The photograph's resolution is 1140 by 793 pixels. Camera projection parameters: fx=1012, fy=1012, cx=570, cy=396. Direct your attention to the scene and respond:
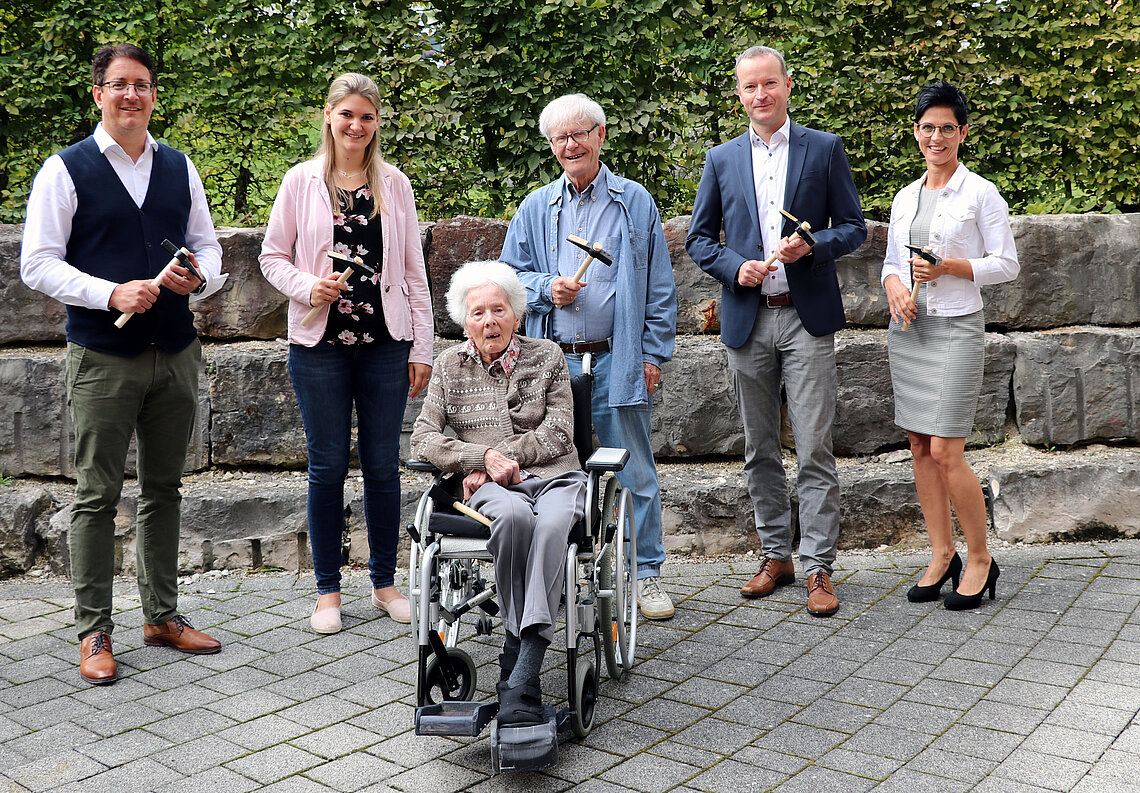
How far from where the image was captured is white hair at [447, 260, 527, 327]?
11.2 feet

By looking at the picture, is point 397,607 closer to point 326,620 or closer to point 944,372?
point 326,620

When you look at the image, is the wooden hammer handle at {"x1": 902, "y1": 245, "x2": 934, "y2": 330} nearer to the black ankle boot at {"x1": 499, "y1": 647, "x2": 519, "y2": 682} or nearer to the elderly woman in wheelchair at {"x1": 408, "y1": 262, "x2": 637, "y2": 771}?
the elderly woman in wheelchair at {"x1": 408, "y1": 262, "x2": 637, "y2": 771}

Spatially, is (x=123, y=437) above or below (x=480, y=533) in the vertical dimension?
above

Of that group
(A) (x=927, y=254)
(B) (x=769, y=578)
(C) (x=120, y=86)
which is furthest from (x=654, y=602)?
(C) (x=120, y=86)

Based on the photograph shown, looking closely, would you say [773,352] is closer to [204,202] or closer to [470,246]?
[470,246]

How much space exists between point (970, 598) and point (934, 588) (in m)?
0.15

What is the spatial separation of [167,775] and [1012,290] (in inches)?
171

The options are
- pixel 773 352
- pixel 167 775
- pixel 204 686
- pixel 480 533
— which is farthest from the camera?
pixel 773 352

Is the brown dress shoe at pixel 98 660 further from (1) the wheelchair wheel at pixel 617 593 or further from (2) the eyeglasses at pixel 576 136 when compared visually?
(2) the eyeglasses at pixel 576 136

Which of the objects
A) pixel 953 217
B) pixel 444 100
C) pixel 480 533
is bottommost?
pixel 480 533

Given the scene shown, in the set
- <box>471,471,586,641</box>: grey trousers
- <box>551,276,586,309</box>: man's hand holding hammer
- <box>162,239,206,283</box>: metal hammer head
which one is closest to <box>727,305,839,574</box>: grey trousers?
<box>551,276,586,309</box>: man's hand holding hammer

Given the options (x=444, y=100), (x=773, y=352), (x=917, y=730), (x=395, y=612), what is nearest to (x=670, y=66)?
(x=444, y=100)

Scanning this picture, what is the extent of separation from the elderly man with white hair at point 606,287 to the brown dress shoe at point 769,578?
1.32ft

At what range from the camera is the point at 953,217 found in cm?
388
